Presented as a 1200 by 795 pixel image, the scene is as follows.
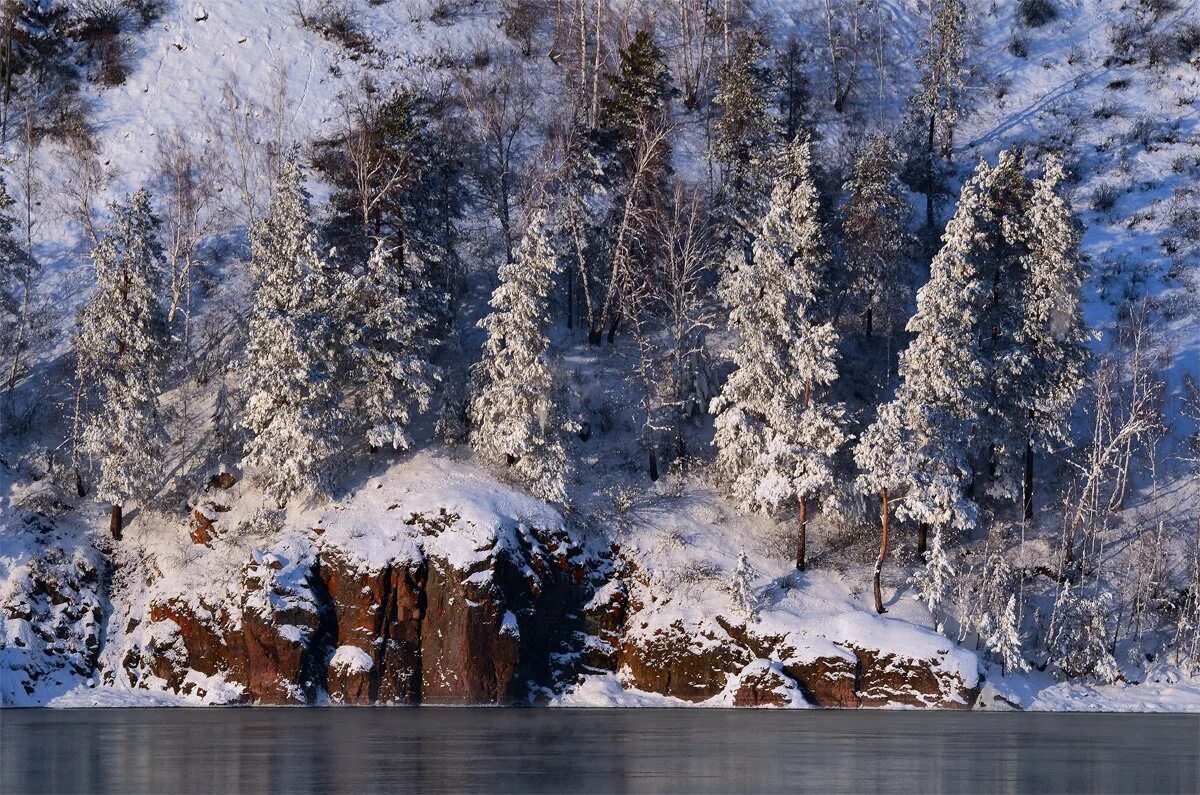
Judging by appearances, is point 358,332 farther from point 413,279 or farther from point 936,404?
point 936,404

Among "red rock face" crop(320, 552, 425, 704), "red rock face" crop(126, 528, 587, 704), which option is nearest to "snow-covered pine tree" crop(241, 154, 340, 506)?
"red rock face" crop(126, 528, 587, 704)

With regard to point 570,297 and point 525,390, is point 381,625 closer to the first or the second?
point 525,390

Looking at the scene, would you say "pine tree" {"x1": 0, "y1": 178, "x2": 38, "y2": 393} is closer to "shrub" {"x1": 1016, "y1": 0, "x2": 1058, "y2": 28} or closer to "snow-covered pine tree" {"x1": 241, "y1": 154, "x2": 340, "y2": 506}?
"snow-covered pine tree" {"x1": 241, "y1": 154, "x2": 340, "y2": 506}

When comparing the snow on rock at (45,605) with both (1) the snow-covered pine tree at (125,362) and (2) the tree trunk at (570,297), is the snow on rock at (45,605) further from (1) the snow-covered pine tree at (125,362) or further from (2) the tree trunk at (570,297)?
(2) the tree trunk at (570,297)

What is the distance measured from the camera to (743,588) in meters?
48.5

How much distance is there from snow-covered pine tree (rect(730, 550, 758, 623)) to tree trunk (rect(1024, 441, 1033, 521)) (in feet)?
46.2

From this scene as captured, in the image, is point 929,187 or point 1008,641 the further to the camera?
point 929,187

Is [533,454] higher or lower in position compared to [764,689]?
higher

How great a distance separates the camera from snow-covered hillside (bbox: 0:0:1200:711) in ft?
159

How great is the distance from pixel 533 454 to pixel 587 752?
22540 millimetres

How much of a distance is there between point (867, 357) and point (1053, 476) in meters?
10.4

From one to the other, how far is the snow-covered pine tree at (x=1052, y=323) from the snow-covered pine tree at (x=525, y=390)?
65.1ft

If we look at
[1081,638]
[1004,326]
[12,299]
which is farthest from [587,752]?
[12,299]

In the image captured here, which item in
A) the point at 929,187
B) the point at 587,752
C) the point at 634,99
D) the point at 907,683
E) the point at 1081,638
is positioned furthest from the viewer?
the point at 929,187
